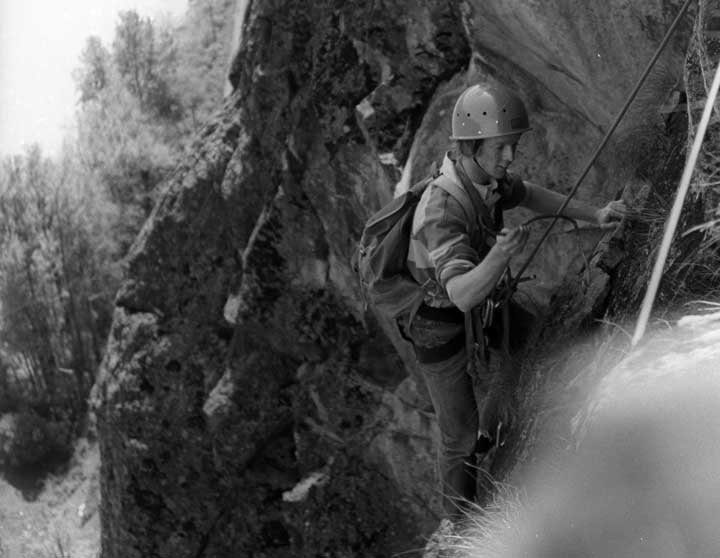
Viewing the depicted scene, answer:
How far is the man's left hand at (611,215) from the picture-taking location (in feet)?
20.1

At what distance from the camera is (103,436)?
15070mm

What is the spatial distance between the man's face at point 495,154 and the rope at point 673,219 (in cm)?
88

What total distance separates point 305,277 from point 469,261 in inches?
282

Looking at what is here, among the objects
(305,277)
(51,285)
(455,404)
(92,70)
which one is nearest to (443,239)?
(455,404)

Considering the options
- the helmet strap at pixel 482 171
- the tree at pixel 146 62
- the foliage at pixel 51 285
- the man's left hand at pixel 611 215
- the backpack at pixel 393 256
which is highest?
the tree at pixel 146 62

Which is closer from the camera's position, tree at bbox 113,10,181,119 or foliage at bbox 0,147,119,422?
foliage at bbox 0,147,119,422

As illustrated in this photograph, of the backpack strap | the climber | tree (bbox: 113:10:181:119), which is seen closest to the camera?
the climber

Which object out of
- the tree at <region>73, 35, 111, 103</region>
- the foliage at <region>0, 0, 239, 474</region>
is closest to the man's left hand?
the foliage at <region>0, 0, 239, 474</region>

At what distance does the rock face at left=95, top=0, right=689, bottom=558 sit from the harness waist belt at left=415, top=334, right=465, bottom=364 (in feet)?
4.00

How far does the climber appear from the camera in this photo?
5.14m

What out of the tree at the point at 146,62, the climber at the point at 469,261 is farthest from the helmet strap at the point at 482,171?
the tree at the point at 146,62

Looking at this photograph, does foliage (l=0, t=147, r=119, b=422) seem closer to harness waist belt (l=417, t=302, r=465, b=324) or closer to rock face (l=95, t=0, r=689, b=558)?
rock face (l=95, t=0, r=689, b=558)

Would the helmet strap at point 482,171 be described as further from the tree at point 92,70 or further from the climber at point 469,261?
the tree at point 92,70

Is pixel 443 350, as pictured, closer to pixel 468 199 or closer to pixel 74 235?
pixel 468 199
